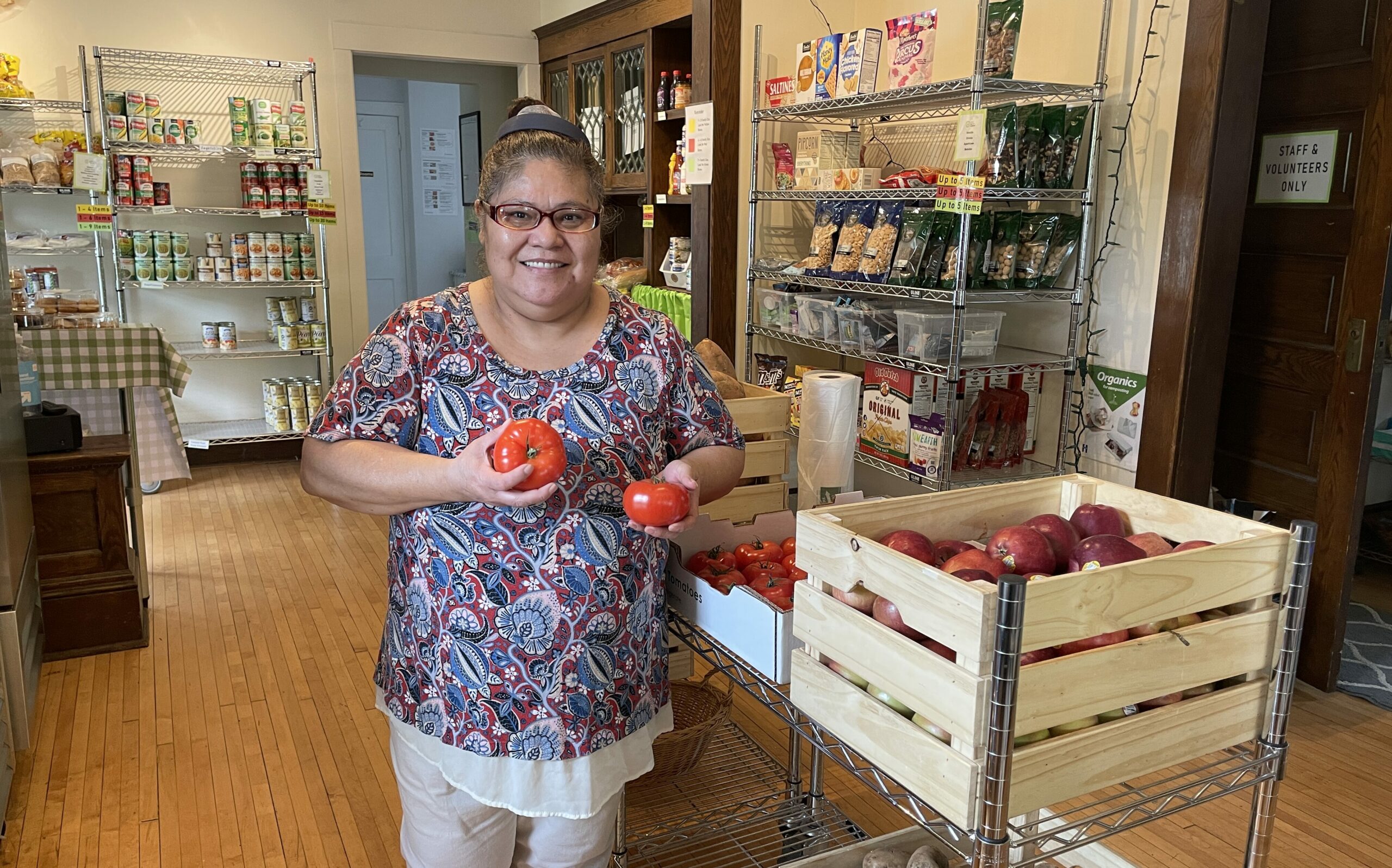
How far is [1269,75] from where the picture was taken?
3014 millimetres

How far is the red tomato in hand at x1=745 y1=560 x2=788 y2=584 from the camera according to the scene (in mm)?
1646

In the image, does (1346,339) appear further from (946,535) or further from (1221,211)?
(946,535)

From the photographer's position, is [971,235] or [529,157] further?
[971,235]

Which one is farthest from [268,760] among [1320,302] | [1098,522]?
[1320,302]

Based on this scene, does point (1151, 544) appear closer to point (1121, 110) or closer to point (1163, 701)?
point (1163, 701)

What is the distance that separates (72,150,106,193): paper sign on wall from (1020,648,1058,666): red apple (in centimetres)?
495

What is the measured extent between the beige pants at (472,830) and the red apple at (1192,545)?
0.85 m

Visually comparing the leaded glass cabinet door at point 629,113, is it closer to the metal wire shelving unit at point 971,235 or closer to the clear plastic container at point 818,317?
the metal wire shelving unit at point 971,235

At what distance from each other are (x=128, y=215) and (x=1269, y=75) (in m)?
5.15

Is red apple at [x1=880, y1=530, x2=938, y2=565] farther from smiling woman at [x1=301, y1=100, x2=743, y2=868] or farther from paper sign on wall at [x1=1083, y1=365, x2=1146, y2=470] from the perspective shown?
paper sign on wall at [x1=1083, y1=365, x2=1146, y2=470]

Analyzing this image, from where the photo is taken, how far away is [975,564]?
3.92ft

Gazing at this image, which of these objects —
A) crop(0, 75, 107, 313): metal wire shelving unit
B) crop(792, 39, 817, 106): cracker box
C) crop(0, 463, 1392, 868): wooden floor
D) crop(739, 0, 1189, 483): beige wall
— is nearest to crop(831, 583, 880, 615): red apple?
crop(0, 463, 1392, 868): wooden floor

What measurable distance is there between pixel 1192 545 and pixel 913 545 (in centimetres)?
34

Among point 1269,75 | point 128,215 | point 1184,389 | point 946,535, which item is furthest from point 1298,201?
point 128,215
